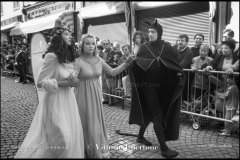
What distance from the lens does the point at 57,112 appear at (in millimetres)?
3344

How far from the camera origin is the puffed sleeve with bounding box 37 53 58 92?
3.18 metres

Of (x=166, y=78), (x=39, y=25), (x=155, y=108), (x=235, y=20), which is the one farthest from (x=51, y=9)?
(x=155, y=108)

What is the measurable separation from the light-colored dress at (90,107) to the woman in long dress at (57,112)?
17cm

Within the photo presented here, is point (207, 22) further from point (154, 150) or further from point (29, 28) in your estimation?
point (29, 28)

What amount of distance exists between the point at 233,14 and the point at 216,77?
9.75 ft

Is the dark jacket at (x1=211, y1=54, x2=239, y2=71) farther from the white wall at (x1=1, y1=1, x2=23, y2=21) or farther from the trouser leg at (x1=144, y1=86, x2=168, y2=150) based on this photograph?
the white wall at (x1=1, y1=1, x2=23, y2=21)

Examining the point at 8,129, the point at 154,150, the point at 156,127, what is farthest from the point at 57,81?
the point at 8,129

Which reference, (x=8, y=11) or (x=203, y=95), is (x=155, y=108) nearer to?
(x=203, y=95)

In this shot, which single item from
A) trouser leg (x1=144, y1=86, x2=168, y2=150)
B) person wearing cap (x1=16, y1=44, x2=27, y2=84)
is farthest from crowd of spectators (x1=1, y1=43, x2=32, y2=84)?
trouser leg (x1=144, y1=86, x2=168, y2=150)

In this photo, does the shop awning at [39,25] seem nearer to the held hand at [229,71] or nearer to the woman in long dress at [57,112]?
the held hand at [229,71]

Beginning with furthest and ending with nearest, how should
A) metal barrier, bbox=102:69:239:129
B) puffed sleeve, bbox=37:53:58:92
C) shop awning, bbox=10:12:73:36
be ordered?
shop awning, bbox=10:12:73:36
metal barrier, bbox=102:69:239:129
puffed sleeve, bbox=37:53:58:92

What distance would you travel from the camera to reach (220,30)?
7.66 metres

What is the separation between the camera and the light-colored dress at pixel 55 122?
10.7 ft

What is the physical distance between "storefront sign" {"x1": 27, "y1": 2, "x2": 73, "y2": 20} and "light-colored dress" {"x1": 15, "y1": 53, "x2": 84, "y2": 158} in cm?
1262
